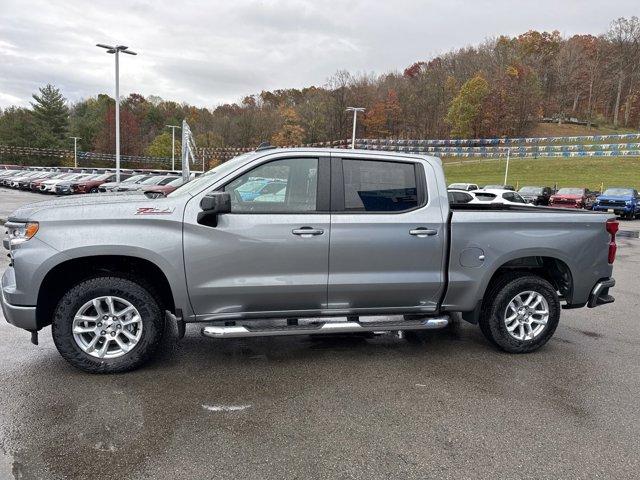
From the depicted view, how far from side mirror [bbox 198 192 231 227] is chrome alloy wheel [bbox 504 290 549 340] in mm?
2959

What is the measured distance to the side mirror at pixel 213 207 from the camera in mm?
3727

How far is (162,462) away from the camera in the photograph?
2.82m

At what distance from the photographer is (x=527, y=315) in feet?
15.5

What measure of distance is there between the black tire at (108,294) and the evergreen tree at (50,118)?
81.6 m

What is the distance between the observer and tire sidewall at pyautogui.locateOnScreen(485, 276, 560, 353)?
4630 mm

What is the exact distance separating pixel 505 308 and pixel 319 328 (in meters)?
1.92

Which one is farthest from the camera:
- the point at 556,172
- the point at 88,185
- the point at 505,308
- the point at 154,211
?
the point at 556,172

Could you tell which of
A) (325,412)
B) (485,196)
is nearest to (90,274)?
(325,412)

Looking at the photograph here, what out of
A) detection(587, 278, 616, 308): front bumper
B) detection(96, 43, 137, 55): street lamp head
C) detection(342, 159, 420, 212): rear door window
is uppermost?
detection(96, 43, 137, 55): street lamp head

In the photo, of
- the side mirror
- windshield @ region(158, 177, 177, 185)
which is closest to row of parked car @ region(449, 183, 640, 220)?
windshield @ region(158, 177, 177, 185)

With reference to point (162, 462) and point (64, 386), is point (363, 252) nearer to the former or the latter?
point (162, 462)

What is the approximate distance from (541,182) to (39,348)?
164 feet

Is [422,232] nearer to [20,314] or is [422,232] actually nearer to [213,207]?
[213,207]

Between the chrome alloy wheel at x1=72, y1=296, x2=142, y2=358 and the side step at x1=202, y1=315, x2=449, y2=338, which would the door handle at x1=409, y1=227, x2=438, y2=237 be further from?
the chrome alloy wheel at x1=72, y1=296, x2=142, y2=358
